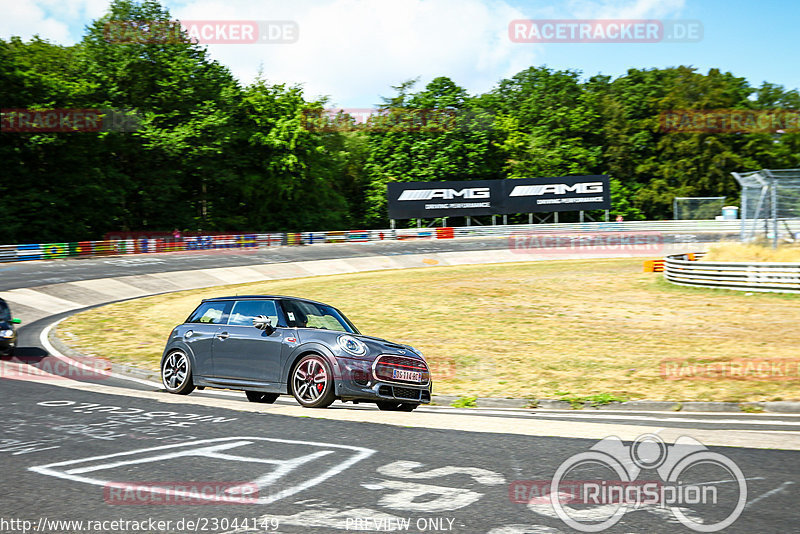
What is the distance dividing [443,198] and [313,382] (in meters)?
57.8

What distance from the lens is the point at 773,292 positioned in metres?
26.8

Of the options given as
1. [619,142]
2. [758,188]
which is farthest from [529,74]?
[758,188]

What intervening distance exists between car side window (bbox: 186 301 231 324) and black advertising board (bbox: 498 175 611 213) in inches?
2251

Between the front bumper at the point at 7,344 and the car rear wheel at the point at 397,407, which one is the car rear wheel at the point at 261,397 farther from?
the front bumper at the point at 7,344

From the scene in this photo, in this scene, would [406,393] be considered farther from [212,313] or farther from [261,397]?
[212,313]

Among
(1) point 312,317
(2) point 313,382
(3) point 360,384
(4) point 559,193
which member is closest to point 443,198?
(4) point 559,193

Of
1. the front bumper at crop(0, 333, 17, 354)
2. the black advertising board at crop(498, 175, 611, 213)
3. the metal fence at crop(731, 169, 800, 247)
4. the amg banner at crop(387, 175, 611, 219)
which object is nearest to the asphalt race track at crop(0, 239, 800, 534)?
the front bumper at crop(0, 333, 17, 354)

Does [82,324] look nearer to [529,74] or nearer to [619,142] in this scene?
[619,142]

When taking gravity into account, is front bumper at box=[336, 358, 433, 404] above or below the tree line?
below

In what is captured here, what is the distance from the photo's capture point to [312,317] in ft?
38.6

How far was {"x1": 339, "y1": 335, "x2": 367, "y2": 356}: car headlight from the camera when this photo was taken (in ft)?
35.1

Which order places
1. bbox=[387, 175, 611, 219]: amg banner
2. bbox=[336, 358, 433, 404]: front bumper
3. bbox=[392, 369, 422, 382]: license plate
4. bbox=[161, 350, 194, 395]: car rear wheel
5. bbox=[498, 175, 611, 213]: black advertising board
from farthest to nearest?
1. bbox=[498, 175, 611, 213]: black advertising board
2. bbox=[387, 175, 611, 219]: amg banner
3. bbox=[161, 350, 194, 395]: car rear wheel
4. bbox=[392, 369, 422, 382]: license plate
5. bbox=[336, 358, 433, 404]: front bumper

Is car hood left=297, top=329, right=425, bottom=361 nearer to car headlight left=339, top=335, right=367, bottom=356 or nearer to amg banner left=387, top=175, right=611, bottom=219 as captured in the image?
car headlight left=339, top=335, right=367, bottom=356

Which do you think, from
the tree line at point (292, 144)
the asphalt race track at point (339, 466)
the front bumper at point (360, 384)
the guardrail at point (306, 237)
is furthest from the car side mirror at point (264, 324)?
the tree line at point (292, 144)
